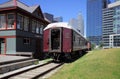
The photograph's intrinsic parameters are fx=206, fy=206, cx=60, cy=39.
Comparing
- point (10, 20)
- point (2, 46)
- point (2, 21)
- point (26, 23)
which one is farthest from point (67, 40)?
point (2, 21)

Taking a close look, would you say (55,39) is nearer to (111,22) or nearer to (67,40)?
(67,40)

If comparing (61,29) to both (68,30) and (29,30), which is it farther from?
(29,30)

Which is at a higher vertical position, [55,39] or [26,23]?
[26,23]

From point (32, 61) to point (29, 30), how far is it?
11.2 m

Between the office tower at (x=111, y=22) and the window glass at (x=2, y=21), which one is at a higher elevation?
the office tower at (x=111, y=22)

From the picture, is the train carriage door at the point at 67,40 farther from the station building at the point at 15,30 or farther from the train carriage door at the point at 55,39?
the station building at the point at 15,30

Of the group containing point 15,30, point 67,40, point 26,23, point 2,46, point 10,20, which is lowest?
point 2,46

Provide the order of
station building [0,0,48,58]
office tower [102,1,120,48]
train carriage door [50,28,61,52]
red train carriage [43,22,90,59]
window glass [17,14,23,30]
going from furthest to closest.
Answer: office tower [102,1,120,48] → window glass [17,14,23,30] → station building [0,0,48,58] → train carriage door [50,28,61,52] → red train carriage [43,22,90,59]

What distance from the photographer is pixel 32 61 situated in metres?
16.7

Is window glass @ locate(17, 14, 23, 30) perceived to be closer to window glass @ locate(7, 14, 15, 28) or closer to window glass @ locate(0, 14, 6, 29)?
window glass @ locate(7, 14, 15, 28)

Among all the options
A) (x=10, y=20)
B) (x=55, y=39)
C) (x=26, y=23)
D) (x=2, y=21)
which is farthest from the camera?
(x=26, y=23)

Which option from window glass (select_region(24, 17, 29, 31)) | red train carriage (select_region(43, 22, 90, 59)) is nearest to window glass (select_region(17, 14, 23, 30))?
window glass (select_region(24, 17, 29, 31))

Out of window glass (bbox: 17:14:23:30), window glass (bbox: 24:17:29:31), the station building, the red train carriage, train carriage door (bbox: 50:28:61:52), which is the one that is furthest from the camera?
window glass (bbox: 24:17:29:31)

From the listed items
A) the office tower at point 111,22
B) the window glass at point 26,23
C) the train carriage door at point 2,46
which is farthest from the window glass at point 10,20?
the office tower at point 111,22
